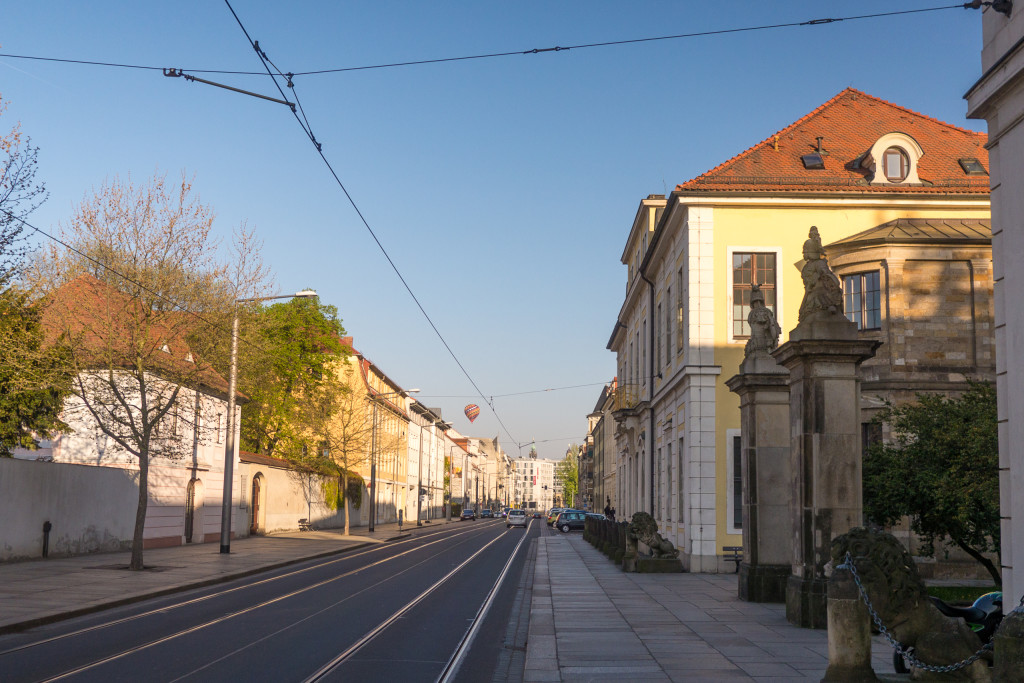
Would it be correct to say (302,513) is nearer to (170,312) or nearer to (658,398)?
(658,398)

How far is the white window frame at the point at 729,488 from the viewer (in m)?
25.8

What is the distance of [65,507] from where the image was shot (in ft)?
89.2

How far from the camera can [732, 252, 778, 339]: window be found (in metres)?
26.8

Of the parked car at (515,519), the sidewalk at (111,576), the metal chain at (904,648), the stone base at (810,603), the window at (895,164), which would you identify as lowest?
the parked car at (515,519)

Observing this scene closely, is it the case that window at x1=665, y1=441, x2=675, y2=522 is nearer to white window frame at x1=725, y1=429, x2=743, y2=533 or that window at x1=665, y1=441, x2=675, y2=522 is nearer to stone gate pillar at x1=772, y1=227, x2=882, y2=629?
white window frame at x1=725, y1=429, x2=743, y2=533

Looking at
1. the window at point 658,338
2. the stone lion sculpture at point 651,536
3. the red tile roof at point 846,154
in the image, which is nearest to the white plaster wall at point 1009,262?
the stone lion sculpture at point 651,536

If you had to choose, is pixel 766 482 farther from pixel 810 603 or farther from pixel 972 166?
pixel 972 166

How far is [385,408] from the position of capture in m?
67.6

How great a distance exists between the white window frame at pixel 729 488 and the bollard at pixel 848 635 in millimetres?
18134

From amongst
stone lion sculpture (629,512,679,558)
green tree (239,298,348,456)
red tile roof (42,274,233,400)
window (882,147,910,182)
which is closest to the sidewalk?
red tile roof (42,274,233,400)

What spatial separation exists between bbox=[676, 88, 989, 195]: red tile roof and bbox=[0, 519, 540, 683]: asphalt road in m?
13.2

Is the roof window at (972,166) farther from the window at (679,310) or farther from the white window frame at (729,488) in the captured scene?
the white window frame at (729,488)

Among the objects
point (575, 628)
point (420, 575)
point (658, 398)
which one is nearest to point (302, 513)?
point (658, 398)

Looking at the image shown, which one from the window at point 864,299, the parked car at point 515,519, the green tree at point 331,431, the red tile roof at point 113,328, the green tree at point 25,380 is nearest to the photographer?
the green tree at point 25,380
